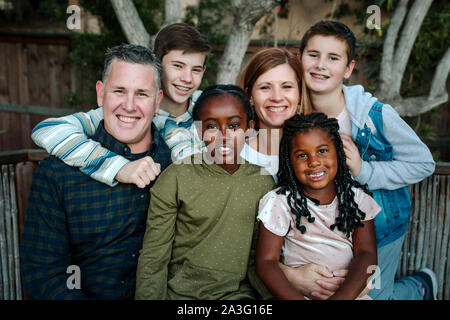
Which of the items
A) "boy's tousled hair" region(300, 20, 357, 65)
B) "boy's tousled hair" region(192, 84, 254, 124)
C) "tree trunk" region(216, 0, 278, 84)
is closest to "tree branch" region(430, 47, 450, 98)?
"tree trunk" region(216, 0, 278, 84)

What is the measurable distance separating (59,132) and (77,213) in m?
0.43

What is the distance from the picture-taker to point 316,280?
183 cm

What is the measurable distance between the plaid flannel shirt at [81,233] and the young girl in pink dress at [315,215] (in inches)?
27.3

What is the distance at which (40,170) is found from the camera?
6.39ft

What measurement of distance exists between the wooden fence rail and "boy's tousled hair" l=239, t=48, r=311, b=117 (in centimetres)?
97

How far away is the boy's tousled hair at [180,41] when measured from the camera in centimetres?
249

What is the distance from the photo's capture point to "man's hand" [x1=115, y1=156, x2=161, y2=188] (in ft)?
6.07

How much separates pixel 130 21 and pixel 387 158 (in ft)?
10.1

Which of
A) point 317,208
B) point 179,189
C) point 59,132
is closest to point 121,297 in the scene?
point 179,189

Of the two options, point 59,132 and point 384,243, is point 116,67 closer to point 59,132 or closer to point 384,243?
point 59,132

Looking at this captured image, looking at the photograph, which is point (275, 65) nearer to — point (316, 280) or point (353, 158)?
point (353, 158)

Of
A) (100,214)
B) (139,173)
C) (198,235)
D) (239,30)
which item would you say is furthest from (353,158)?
(239,30)

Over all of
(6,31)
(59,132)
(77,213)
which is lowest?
(77,213)

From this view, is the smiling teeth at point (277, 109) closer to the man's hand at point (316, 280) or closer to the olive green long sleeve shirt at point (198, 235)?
the olive green long sleeve shirt at point (198, 235)
